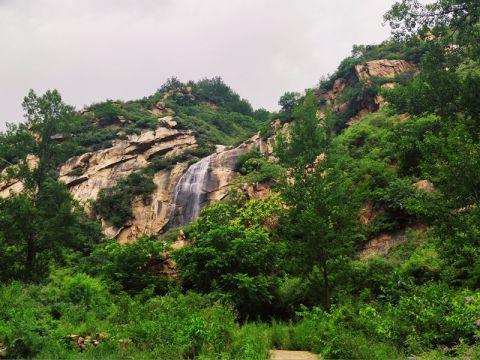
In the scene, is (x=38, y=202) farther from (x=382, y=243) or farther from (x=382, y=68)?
(x=382, y=68)

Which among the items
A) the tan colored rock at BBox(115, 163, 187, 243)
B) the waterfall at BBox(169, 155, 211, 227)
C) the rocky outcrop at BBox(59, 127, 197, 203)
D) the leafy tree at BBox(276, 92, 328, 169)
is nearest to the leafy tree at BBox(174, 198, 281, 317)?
the leafy tree at BBox(276, 92, 328, 169)

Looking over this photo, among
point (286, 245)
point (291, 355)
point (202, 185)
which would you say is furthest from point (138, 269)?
point (202, 185)

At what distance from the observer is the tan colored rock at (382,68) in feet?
135

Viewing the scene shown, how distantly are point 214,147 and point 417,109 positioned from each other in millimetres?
31809

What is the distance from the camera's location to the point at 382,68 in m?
41.9

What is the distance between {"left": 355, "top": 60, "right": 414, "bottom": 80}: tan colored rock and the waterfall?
19.0 meters

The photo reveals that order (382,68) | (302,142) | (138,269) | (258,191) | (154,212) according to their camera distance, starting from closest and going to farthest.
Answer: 1. (138,269)
2. (302,142)
3. (258,191)
4. (154,212)
5. (382,68)

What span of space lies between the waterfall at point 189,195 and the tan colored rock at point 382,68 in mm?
19048

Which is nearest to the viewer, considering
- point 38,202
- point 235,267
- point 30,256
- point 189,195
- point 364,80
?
point 235,267

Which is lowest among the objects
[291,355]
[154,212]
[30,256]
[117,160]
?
[291,355]

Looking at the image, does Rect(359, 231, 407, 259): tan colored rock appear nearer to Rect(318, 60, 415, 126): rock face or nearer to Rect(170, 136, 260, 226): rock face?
Rect(170, 136, 260, 226): rock face

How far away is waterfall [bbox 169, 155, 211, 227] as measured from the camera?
111 feet

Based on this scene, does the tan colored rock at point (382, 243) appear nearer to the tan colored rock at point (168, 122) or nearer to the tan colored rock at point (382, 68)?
the tan colored rock at point (382, 68)

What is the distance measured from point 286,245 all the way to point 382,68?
34.4 meters
